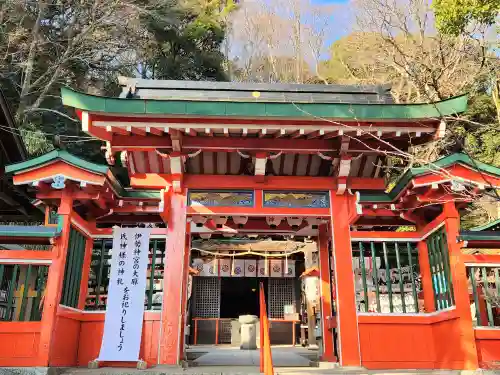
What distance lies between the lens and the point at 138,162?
8.30 metres

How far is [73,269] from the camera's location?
7.50 meters

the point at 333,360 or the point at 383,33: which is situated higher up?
the point at 383,33

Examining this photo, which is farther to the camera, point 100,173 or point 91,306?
point 91,306

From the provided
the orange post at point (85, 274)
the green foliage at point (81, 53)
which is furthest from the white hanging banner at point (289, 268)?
the orange post at point (85, 274)

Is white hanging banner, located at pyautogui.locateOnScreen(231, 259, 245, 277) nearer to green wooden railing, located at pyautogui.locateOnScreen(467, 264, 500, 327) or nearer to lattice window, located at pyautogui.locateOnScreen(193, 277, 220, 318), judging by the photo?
lattice window, located at pyautogui.locateOnScreen(193, 277, 220, 318)

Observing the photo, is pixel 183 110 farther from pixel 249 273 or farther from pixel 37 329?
pixel 249 273

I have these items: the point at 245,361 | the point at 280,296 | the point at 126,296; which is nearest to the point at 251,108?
the point at 126,296

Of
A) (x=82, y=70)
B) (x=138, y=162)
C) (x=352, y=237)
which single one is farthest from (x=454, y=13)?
(x=82, y=70)

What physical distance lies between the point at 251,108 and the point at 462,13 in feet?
11.4

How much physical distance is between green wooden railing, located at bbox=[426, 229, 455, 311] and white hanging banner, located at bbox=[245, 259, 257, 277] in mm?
11463

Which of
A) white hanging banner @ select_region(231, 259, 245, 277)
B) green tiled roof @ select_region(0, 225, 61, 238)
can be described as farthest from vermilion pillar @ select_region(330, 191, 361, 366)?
white hanging banner @ select_region(231, 259, 245, 277)

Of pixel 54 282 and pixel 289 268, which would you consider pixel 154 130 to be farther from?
pixel 289 268

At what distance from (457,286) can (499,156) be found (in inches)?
474

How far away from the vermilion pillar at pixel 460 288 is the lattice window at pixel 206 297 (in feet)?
43.7
